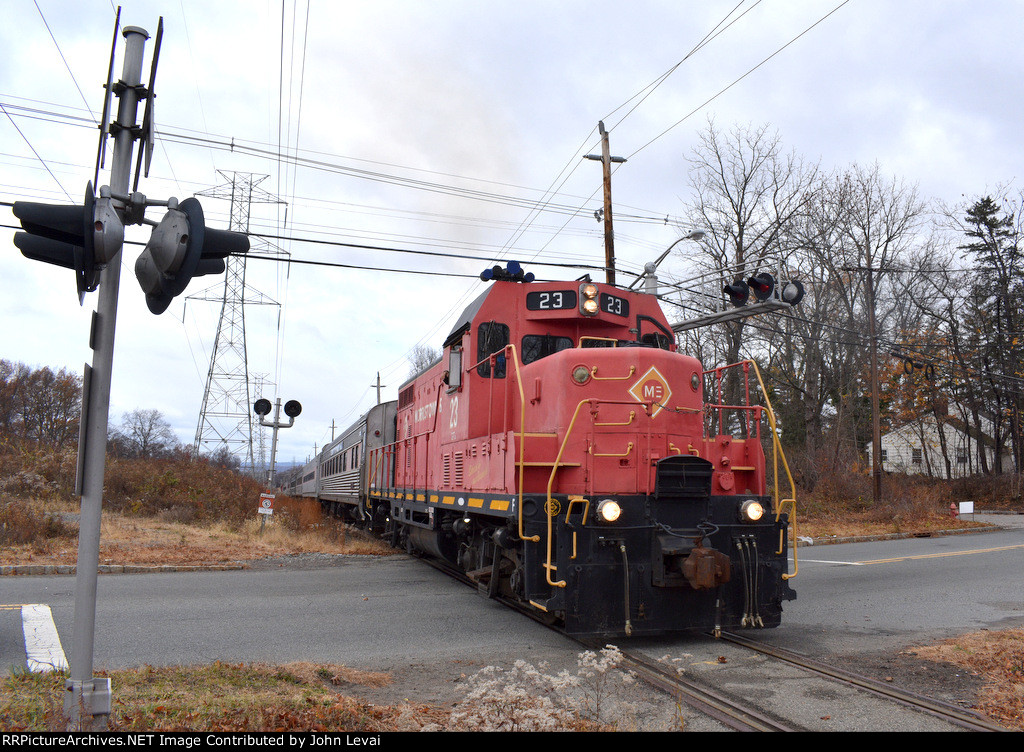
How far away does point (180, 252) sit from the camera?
3760 mm

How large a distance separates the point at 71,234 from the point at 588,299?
563 centimetres

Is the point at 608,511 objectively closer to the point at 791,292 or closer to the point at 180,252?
the point at 180,252

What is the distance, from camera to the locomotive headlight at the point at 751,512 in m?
7.03

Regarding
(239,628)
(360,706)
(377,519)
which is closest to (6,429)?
(377,519)

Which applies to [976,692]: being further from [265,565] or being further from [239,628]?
[265,565]

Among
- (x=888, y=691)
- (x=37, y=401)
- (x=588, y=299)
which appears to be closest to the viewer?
(x=888, y=691)

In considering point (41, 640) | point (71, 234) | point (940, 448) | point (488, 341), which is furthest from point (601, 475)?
point (940, 448)

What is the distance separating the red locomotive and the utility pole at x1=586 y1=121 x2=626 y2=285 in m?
8.88

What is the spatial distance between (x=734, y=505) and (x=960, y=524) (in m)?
21.6

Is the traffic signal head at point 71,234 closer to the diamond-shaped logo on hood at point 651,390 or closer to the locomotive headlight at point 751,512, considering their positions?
the diamond-shaped logo on hood at point 651,390

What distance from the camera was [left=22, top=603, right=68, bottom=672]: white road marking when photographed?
5.92 metres

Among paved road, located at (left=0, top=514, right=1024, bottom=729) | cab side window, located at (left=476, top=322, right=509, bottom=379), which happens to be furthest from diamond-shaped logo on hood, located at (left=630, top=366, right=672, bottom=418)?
paved road, located at (left=0, top=514, right=1024, bottom=729)

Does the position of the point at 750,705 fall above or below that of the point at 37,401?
below

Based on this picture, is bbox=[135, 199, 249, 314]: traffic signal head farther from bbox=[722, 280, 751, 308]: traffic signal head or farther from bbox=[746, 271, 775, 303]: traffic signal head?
bbox=[746, 271, 775, 303]: traffic signal head
